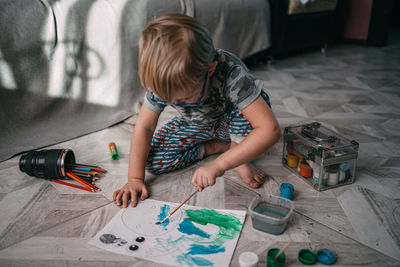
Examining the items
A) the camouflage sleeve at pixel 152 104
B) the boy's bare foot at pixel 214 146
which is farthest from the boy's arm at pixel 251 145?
the boy's bare foot at pixel 214 146

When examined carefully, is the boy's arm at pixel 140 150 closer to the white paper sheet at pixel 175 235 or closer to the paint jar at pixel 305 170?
the white paper sheet at pixel 175 235

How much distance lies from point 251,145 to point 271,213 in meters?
0.15

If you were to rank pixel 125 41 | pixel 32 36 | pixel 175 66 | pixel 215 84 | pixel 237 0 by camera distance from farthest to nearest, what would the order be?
pixel 237 0
pixel 125 41
pixel 32 36
pixel 215 84
pixel 175 66

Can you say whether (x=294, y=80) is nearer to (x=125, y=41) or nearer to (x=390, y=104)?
(x=390, y=104)

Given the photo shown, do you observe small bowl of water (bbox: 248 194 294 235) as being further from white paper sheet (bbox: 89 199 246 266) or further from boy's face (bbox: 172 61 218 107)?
boy's face (bbox: 172 61 218 107)

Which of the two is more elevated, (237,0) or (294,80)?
(237,0)

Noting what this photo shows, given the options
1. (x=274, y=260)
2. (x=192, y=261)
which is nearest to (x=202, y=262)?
(x=192, y=261)

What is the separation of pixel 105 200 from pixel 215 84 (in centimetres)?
38

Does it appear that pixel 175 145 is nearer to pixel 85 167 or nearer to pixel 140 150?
pixel 140 150

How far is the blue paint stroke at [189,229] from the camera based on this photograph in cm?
68

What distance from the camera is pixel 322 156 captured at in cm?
81

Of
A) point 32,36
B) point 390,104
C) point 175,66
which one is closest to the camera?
point 175,66

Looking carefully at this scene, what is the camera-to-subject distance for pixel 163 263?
0.61 metres

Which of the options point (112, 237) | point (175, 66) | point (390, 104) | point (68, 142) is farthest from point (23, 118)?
point (390, 104)
